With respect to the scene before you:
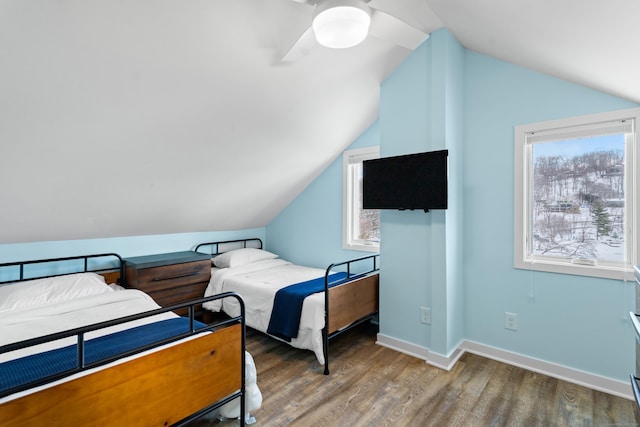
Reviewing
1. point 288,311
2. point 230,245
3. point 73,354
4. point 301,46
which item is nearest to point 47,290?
point 73,354

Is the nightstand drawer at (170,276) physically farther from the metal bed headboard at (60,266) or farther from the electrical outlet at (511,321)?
the electrical outlet at (511,321)

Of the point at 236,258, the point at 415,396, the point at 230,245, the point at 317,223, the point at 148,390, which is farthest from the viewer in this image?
the point at 230,245

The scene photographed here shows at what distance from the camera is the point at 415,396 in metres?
2.16

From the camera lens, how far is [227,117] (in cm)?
254

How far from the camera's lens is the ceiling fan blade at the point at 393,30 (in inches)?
78.5

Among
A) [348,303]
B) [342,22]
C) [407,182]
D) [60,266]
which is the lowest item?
[348,303]

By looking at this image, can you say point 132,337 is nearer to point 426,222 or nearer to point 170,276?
point 170,276

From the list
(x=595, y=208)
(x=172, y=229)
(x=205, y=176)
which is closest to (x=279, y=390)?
(x=205, y=176)

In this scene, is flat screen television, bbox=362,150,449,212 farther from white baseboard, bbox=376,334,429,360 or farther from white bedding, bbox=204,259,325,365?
white baseboard, bbox=376,334,429,360

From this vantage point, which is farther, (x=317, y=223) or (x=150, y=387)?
(x=317, y=223)

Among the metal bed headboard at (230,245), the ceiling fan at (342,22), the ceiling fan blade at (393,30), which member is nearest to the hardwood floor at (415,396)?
the metal bed headboard at (230,245)

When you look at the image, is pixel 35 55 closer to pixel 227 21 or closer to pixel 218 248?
pixel 227 21

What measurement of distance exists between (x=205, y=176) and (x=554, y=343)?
323cm

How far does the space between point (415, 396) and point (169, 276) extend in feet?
7.84
